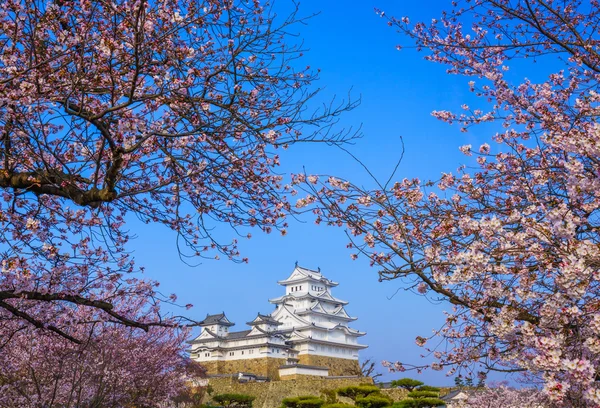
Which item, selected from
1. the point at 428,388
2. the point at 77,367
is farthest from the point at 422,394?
the point at 77,367

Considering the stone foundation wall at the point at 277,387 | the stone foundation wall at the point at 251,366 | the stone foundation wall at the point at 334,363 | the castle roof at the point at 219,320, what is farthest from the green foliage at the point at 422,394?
the castle roof at the point at 219,320

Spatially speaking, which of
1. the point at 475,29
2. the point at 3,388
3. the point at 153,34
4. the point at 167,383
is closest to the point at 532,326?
the point at 153,34

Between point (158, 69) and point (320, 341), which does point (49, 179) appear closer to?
point (158, 69)

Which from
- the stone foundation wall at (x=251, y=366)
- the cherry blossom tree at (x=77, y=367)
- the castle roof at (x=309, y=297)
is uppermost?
the castle roof at (x=309, y=297)

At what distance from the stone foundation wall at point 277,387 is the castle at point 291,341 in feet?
13.9

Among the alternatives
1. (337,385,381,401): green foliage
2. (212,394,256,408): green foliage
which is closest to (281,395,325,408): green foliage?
(337,385,381,401): green foliage

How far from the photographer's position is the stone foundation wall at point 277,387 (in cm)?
3175

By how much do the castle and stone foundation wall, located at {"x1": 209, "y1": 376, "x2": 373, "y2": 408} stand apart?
4.22 meters

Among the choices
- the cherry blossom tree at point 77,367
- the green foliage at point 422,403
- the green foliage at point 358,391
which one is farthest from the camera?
the green foliage at point 358,391

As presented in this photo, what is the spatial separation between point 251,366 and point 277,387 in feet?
27.2

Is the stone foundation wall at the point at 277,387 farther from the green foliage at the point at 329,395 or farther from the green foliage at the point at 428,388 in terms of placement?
the green foliage at the point at 428,388

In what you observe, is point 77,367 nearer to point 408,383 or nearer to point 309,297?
point 408,383

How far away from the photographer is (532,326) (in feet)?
12.3

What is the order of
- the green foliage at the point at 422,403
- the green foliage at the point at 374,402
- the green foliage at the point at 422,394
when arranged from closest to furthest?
the green foliage at the point at 422,403 → the green foliage at the point at 374,402 → the green foliage at the point at 422,394
